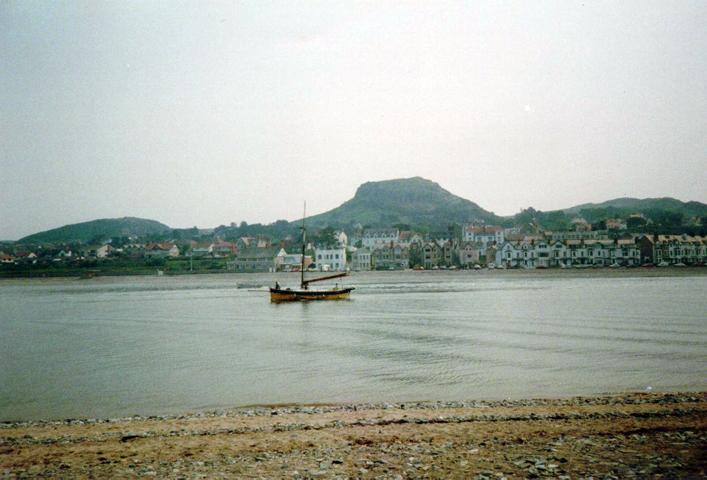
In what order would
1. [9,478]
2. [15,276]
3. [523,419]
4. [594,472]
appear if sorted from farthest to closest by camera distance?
[15,276]
[523,419]
[9,478]
[594,472]

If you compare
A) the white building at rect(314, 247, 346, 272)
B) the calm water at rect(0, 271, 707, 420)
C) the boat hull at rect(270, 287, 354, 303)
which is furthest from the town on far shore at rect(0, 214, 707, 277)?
the calm water at rect(0, 271, 707, 420)

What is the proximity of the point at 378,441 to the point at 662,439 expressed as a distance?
525 centimetres

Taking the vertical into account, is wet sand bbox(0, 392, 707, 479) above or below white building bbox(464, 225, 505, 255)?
below

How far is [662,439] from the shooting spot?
10.5 m

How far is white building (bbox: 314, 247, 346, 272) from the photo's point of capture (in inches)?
5871

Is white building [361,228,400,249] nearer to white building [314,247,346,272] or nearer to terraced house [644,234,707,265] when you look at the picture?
white building [314,247,346,272]

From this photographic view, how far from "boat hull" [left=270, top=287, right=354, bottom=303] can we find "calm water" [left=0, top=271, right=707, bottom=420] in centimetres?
1319

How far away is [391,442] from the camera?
11.1 m

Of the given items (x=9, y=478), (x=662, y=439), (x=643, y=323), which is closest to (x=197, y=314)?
(x=643, y=323)

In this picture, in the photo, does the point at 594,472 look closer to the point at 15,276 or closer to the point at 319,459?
the point at 319,459

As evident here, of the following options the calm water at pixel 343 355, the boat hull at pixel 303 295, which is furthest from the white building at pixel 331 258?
the calm water at pixel 343 355

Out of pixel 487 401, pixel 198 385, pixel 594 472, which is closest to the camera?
pixel 594 472

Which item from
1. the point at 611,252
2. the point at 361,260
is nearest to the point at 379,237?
the point at 361,260

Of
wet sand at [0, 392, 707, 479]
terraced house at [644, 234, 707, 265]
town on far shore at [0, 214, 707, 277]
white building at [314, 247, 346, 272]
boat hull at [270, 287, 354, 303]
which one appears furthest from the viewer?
white building at [314, 247, 346, 272]
